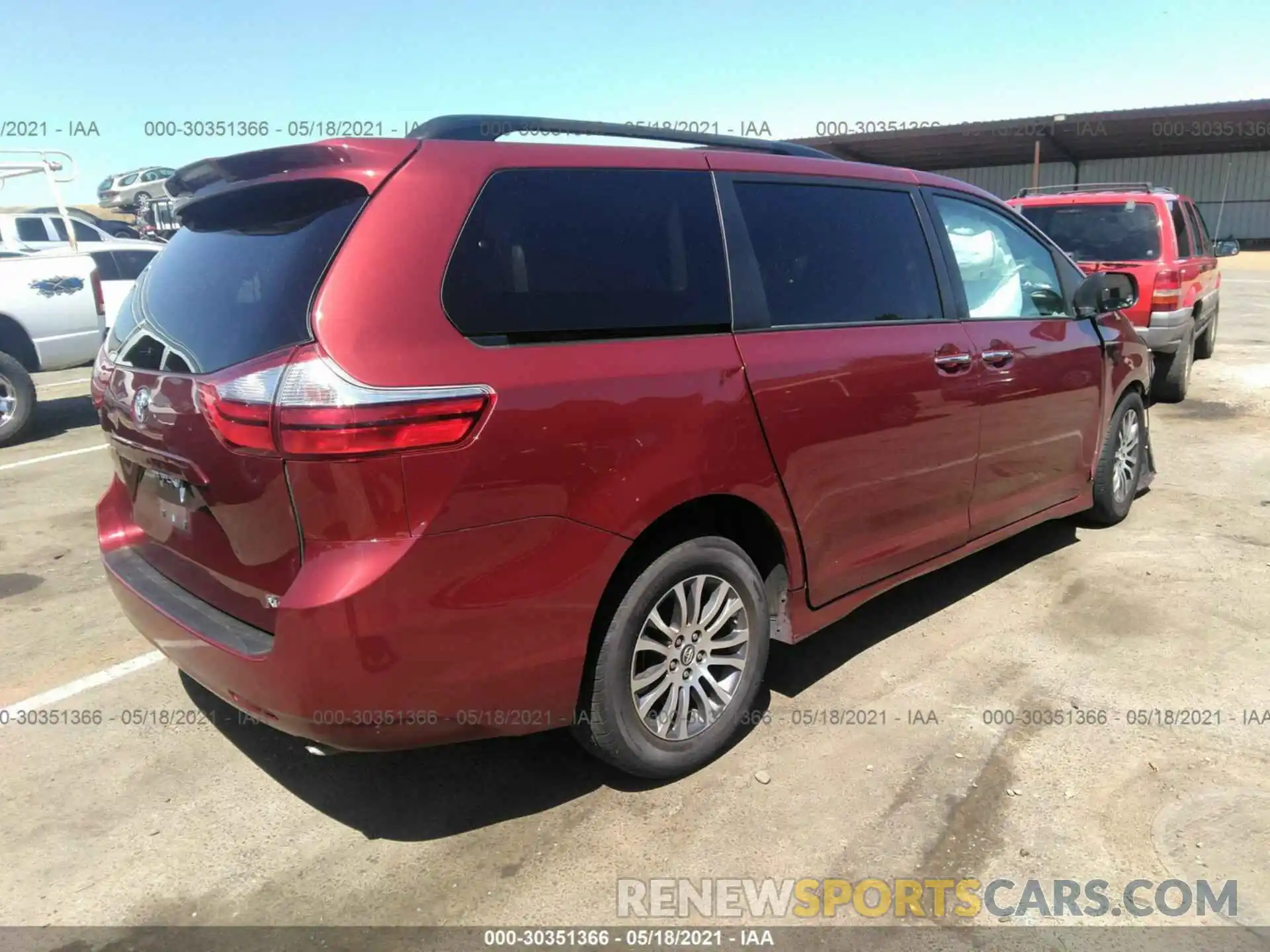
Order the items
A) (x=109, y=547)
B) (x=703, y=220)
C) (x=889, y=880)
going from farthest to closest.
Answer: (x=109, y=547) → (x=703, y=220) → (x=889, y=880)

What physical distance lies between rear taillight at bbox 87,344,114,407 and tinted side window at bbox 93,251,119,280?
7389 millimetres

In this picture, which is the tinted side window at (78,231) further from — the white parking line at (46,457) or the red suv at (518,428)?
the red suv at (518,428)

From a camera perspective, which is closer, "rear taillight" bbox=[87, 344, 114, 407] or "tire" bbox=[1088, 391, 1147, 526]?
"rear taillight" bbox=[87, 344, 114, 407]

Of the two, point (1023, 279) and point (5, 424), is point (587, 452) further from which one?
point (5, 424)

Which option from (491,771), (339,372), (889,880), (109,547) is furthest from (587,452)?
(109,547)

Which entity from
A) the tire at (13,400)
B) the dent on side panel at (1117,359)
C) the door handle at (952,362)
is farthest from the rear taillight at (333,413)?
the tire at (13,400)

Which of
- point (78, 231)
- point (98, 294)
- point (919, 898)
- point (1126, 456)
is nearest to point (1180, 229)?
point (1126, 456)

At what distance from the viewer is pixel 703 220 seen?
287 cm

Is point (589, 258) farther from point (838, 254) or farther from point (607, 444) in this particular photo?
point (838, 254)

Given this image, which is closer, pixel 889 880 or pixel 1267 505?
pixel 889 880

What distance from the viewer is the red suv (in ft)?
7.14

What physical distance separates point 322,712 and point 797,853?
4.55 feet

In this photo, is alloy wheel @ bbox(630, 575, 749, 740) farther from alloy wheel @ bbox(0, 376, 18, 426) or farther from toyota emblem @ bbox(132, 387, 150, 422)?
alloy wheel @ bbox(0, 376, 18, 426)

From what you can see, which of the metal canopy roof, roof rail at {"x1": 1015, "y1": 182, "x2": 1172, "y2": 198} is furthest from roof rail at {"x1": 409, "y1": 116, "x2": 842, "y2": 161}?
the metal canopy roof
